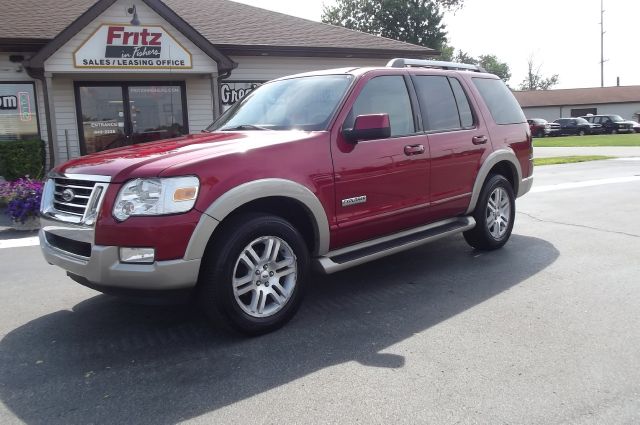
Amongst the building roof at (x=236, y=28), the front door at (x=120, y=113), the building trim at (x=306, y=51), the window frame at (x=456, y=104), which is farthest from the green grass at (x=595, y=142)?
the window frame at (x=456, y=104)

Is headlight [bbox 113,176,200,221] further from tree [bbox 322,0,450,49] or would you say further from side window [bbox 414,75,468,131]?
tree [bbox 322,0,450,49]

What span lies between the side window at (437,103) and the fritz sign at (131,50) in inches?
334

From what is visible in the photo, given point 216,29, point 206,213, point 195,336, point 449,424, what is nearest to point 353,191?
point 206,213

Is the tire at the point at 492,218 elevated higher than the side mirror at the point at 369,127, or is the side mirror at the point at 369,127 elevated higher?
the side mirror at the point at 369,127

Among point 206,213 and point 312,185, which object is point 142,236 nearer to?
point 206,213

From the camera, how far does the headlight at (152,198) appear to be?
3279 millimetres

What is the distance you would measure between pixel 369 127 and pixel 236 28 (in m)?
12.8

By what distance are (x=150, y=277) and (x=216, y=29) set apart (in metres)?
13.3

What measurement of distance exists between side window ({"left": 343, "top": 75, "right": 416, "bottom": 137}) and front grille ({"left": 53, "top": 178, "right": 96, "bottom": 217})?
2075 mm

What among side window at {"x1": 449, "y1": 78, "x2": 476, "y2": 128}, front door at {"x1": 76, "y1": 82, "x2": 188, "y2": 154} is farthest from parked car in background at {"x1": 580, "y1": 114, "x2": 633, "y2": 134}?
side window at {"x1": 449, "y1": 78, "x2": 476, "y2": 128}

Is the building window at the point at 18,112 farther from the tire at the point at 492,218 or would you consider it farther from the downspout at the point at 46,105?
the tire at the point at 492,218

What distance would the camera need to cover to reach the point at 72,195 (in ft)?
11.9

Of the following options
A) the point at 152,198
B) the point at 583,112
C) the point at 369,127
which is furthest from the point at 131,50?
the point at 583,112

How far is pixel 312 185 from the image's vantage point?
3.93 metres
